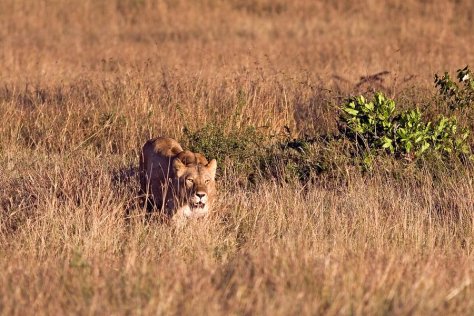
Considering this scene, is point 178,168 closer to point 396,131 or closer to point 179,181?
point 179,181

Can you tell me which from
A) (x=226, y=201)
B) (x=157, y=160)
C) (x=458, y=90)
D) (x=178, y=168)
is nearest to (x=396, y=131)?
(x=458, y=90)

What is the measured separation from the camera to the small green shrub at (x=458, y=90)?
34.7 feet

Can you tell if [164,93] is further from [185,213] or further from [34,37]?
[34,37]

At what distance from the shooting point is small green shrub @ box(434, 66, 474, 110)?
1059 cm

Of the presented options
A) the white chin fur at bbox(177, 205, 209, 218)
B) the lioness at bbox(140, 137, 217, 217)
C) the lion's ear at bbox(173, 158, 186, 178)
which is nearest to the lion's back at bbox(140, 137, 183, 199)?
the lioness at bbox(140, 137, 217, 217)

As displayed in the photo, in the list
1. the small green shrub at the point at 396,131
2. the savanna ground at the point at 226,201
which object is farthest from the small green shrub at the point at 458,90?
the small green shrub at the point at 396,131

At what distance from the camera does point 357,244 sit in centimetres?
664

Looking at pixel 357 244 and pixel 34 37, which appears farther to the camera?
pixel 34 37

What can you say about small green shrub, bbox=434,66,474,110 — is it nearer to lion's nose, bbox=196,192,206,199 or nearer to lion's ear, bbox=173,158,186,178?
lion's ear, bbox=173,158,186,178

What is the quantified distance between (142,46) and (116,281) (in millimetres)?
15115

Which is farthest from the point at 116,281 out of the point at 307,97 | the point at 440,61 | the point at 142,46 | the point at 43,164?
the point at 142,46

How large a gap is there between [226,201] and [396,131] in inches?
88.2

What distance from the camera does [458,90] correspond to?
35.2ft

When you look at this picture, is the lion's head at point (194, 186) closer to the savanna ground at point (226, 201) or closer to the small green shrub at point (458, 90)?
the savanna ground at point (226, 201)
